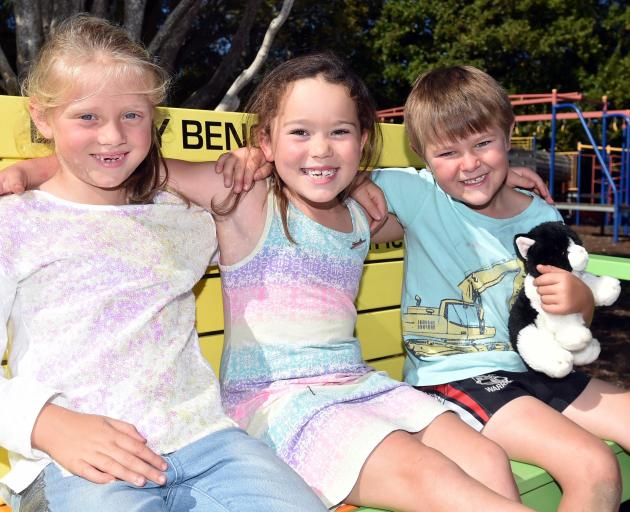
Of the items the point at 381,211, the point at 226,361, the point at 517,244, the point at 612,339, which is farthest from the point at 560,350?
the point at 612,339

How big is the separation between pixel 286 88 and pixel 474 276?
83 cm

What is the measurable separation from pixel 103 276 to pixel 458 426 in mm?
971

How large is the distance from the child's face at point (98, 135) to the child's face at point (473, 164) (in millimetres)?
933

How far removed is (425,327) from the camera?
7.63 ft

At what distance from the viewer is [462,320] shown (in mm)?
2287

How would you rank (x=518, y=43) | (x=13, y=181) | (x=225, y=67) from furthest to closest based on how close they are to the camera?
(x=518, y=43), (x=225, y=67), (x=13, y=181)

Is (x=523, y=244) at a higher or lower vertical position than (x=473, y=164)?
lower

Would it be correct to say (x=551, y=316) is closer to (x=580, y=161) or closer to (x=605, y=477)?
(x=605, y=477)

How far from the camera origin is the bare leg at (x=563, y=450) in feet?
6.11

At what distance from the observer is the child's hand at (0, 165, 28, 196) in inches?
68.1

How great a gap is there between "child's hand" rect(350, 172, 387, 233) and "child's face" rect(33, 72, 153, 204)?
2.41 ft

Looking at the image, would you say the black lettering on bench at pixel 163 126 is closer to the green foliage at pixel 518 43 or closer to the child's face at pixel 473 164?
the child's face at pixel 473 164

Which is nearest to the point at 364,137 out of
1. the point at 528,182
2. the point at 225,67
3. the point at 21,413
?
the point at 528,182

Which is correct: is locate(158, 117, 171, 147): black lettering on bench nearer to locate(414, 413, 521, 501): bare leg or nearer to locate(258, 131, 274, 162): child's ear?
locate(258, 131, 274, 162): child's ear
